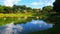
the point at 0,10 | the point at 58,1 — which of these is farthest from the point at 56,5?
the point at 0,10

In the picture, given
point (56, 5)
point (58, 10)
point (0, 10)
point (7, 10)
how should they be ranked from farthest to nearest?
point (7, 10) → point (0, 10) → point (56, 5) → point (58, 10)

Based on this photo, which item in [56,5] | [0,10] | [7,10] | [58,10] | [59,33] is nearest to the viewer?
[59,33]

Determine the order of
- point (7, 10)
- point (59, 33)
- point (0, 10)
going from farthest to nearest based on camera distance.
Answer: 1. point (7, 10)
2. point (0, 10)
3. point (59, 33)

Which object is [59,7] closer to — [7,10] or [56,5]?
[56,5]

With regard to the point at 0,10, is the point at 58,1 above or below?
above

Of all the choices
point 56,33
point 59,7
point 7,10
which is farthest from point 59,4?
point 7,10

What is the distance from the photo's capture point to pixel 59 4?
289 feet

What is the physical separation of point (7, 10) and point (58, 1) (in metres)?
73.1

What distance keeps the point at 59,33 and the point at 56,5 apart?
65805 millimetres

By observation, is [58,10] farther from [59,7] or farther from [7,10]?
[7,10]

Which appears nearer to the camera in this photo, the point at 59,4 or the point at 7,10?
the point at 59,4

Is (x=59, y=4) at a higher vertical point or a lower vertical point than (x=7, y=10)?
higher

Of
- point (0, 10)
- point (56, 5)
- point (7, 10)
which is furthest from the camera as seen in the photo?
point (7, 10)

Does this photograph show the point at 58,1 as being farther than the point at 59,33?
Yes
